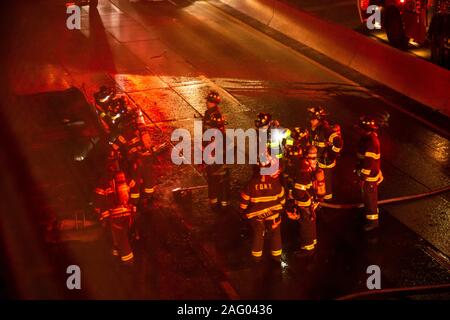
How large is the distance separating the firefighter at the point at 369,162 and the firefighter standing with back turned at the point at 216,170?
220 cm

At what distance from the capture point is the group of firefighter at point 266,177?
8.38 m

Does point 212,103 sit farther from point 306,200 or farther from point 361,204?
point 361,204

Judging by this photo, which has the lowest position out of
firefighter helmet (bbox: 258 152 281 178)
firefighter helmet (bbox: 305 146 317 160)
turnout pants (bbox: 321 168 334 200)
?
turnout pants (bbox: 321 168 334 200)

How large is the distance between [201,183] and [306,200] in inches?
118

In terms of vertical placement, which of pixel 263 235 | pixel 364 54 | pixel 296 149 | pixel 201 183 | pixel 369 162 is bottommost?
pixel 201 183

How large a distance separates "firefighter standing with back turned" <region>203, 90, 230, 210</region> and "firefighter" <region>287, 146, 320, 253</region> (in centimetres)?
156

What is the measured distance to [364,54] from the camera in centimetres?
1705

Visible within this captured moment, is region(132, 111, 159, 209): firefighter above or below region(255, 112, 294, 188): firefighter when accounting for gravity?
below

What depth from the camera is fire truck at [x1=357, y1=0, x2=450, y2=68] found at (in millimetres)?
15477

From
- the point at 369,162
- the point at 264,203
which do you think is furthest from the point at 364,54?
the point at 264,203

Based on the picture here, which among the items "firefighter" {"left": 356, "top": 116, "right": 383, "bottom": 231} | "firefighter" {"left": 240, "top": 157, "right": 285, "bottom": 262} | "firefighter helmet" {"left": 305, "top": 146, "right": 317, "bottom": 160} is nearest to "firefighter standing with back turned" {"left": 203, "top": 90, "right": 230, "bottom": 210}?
"firefighter helmet" {"left": 305, "top": 146, "right": 317, "bottom": 160}

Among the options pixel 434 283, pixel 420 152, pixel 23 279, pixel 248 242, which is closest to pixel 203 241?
pixel 248 242

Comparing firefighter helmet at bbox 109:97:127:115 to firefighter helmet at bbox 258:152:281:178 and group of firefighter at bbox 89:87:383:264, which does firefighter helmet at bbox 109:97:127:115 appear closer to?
group of firefighter at bbox 89:87:383:264

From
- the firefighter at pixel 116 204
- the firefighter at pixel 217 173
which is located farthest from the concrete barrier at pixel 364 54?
the firefighter at pixel 116 204
